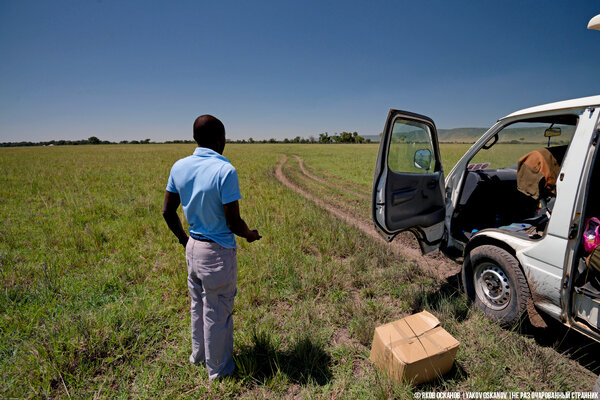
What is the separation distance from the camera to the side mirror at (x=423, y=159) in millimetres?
3422

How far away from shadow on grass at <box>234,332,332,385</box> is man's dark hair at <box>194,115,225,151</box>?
1904mm

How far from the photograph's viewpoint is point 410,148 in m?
3.32

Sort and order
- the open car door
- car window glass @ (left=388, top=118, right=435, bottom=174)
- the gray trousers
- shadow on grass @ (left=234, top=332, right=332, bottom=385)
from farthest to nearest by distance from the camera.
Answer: car window glass @ (left=388, top=118, right=435, bottom=174), the open car door, shadow on grass @ (left=234, top=332, right=332, bottom=385), the gray trousers

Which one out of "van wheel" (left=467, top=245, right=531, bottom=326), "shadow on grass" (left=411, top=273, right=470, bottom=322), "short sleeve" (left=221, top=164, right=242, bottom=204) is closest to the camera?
"short sleeve" (left=221, top=164, right=242, bottom=204)

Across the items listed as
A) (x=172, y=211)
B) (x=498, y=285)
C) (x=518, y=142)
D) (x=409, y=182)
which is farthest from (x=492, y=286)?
(x=172, y=211)

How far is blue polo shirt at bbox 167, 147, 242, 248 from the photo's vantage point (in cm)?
178

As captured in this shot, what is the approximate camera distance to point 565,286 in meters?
2.09

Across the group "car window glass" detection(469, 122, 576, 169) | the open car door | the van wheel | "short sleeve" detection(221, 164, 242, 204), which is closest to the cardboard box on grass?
the van wheel

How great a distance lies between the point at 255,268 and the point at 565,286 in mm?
3477

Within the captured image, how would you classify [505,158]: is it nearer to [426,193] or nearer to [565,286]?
[426,193]

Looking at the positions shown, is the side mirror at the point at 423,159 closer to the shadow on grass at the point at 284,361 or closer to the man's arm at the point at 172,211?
the shadow on grass at the point at 284,361

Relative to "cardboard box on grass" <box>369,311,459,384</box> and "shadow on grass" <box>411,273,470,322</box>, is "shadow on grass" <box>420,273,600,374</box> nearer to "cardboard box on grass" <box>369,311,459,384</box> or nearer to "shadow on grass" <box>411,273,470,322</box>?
"shadow on grass" <box>411,273,470,322</box>

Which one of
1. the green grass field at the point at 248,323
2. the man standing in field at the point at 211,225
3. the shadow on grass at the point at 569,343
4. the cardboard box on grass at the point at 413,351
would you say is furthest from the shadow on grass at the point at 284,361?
the shadow on grass at the point at 569,343

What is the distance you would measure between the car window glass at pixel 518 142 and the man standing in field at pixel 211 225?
355 cm
